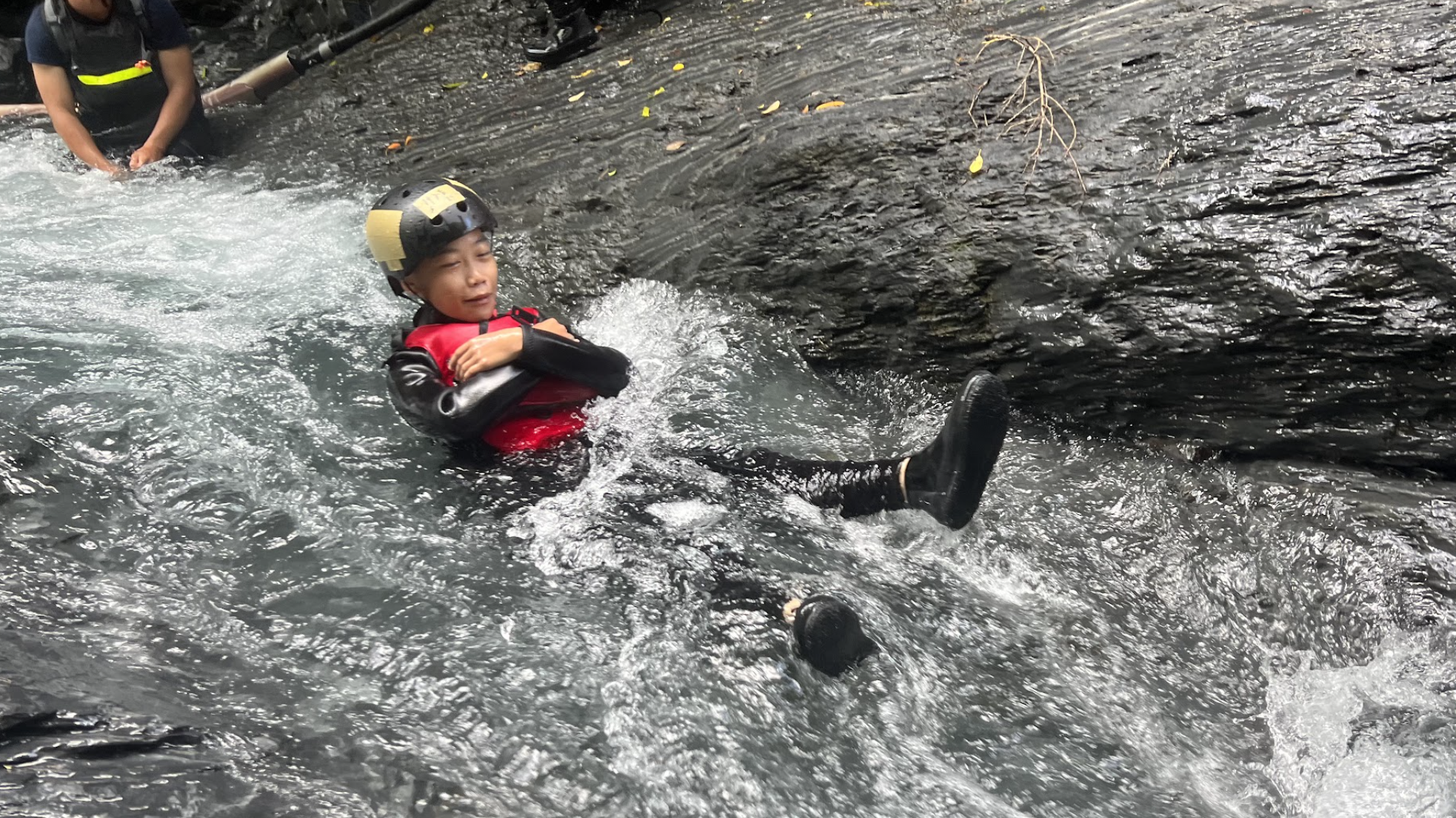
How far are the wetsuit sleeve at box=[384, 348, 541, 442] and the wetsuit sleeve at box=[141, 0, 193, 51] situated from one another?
4.44 meters

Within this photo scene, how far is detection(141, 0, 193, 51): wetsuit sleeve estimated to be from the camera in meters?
6.12

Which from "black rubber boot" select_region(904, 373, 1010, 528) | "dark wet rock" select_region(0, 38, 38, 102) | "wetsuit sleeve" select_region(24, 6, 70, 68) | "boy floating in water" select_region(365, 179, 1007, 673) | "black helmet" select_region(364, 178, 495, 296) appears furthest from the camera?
"dark wet rock" select_region(0, 38, 38, 102)

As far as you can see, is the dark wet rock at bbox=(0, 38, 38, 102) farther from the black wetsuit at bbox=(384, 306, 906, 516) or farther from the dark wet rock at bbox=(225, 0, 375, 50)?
the black wetsuit at bbox=(384, 306, 906, 516)

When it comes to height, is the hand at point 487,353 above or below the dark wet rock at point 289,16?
below

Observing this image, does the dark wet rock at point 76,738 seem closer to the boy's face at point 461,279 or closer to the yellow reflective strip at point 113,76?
the boy's face at point 461,279

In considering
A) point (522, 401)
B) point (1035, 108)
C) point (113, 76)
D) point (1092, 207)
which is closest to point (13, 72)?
point (113, 76)

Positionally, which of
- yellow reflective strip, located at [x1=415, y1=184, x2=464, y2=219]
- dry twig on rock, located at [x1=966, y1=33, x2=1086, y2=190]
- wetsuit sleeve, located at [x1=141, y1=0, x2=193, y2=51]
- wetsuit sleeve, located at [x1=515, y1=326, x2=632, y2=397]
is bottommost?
wetsuit sleeve, located at [x1=515, y1=326, x2=632, y2=397]

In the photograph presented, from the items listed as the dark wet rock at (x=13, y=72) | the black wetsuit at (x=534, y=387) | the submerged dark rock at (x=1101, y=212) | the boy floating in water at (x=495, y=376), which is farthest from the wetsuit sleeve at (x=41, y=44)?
the black wetsuit at (x=534, y=387)

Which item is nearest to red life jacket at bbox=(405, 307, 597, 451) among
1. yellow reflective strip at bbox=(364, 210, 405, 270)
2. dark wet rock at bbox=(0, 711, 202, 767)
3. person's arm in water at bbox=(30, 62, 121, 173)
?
yellow reflective strip at bbox=(364, 210, 405, 270)

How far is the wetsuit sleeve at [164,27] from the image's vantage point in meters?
6.12

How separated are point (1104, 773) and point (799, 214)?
2553mm

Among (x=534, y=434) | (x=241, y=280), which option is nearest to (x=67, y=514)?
(x=534, y=434)

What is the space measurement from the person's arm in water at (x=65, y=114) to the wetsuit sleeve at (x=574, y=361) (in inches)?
184

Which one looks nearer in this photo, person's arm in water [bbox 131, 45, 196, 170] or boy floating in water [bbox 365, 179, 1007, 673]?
boy floating in water [bbox 365, 179, 1007, 673]
